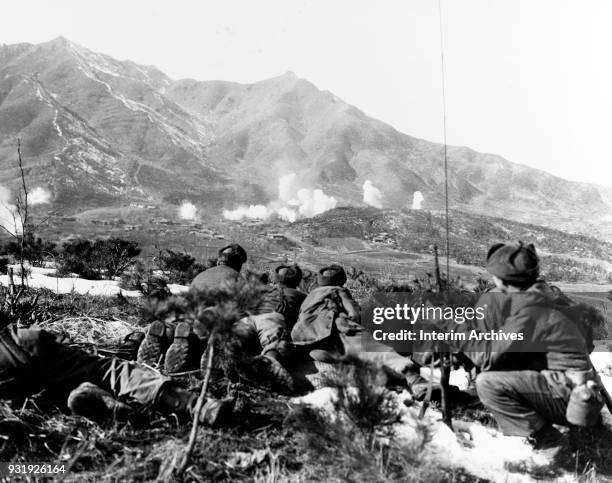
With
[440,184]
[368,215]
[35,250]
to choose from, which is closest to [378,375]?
[35,250]

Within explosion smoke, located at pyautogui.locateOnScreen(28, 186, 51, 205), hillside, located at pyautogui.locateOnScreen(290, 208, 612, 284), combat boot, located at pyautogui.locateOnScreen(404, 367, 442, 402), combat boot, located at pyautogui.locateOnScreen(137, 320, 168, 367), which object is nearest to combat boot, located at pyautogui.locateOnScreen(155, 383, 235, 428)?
combat boot, located at pyautogui.locateOnScreen(137, 320, 168, 367)

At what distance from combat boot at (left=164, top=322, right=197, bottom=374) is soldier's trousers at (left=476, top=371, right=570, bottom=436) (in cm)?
194

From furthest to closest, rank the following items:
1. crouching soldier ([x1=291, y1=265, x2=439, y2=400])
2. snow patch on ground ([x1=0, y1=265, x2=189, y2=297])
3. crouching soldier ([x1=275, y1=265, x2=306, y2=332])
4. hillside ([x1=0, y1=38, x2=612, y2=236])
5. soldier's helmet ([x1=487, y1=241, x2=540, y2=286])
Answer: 1. hillside ([x1=0, y1=38, x2=612, y2=236])
2. snow patch on ground ([x1=0, y1=265, x2=189, y2=297])
3. crouching soldier ([x1=275, y1=265, x2=306, y2=332])
4. crouching soldier ([x1=291, y1=265, x2=439, y2=400])
5. soldier's helmet ([x1=487, y1=241, x2=540, y2=286])

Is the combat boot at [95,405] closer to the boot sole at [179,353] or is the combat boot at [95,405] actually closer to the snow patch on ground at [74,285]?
the boot sole at [179,353]

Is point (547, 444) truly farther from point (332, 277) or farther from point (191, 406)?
point (332, 277)

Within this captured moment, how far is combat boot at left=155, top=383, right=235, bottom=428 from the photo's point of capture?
2.39m

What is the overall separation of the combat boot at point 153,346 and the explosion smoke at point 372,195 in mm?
73380

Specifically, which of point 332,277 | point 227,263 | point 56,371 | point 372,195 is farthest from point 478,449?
point 372,195

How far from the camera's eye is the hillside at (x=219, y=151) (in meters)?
70.6

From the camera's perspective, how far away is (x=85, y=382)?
8.26 feet

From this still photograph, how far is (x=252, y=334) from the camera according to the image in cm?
370

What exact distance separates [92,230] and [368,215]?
2074 cm

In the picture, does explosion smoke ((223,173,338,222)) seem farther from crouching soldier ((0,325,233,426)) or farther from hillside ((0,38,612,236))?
crouching soldier ((0,325,233,426))

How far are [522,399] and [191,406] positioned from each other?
5.88 ft
